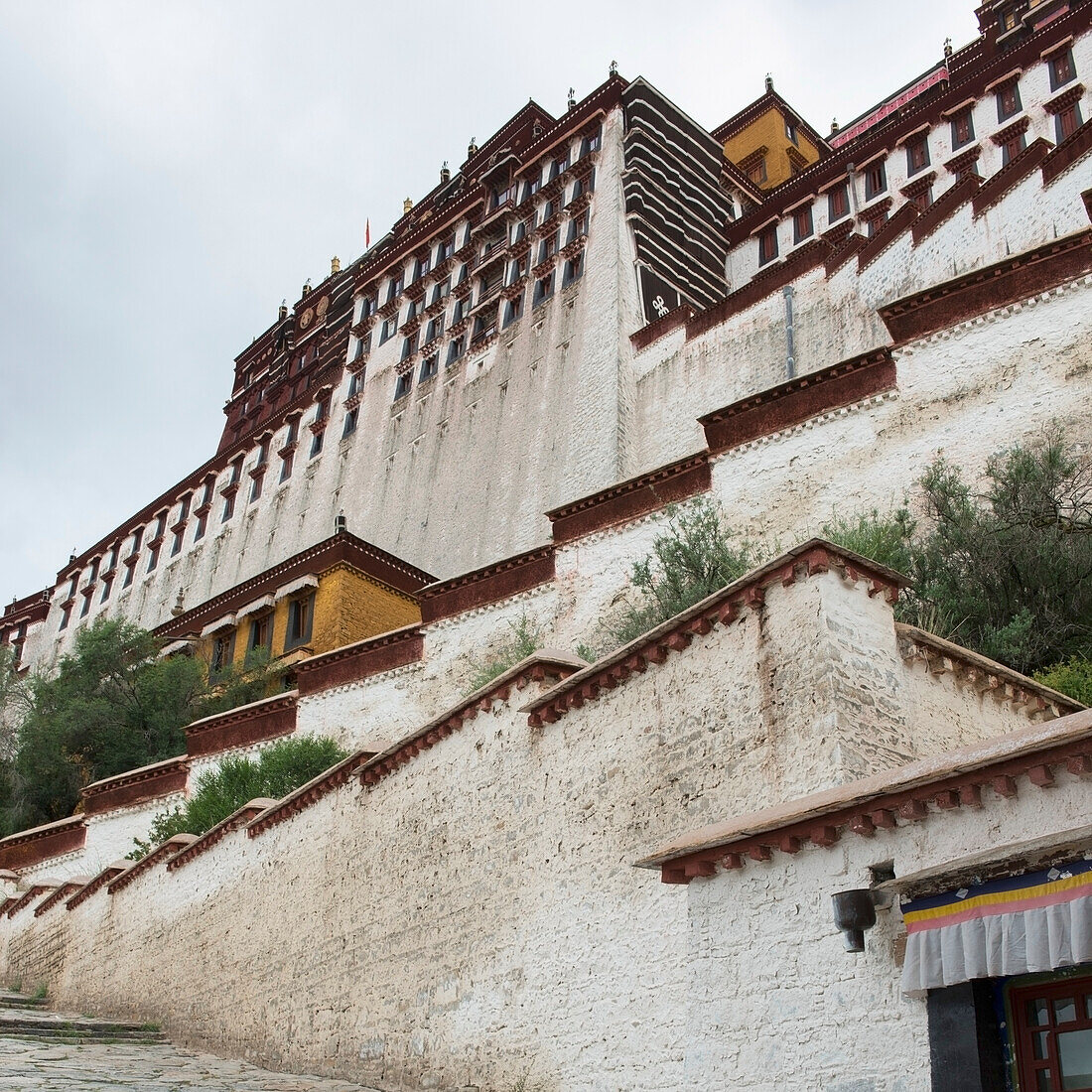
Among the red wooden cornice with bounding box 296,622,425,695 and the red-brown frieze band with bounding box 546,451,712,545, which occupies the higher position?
the red-brown frieze band with bounding box 546,451,712,545

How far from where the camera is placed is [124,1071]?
8547 mm

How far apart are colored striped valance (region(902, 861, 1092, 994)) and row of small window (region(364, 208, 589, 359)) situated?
22196mm

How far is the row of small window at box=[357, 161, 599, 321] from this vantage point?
26359 mm

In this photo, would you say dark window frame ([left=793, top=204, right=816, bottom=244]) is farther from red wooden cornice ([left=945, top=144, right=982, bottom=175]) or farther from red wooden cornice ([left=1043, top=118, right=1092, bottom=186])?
red wooden cornice ([left=1043, top=118, right=1092, bottom=186])

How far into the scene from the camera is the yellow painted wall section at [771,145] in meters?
31.0

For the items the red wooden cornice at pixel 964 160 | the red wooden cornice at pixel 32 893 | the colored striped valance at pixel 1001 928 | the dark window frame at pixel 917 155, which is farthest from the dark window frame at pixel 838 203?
the colored striped valance at pixel 1001 928

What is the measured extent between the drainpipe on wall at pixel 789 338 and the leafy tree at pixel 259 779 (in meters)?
9.42

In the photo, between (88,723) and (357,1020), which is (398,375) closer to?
(88,723)

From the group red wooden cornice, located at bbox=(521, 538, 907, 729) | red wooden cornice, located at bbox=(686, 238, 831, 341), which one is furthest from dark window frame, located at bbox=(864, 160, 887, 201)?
red wooden cornice, located at bbox=(521, 538, 907, 729)

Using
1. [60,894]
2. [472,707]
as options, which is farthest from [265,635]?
[472,707]

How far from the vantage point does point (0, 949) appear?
1633cm

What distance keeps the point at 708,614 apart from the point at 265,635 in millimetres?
15215

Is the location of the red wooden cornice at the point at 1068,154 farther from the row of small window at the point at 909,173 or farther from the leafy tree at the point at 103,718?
the leafy tree at the point at 103,718

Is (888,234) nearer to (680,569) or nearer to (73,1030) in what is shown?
(680,569)
